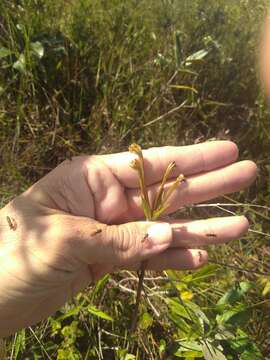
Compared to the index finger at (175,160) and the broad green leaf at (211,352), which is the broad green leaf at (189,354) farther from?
the index finger at (175,160)

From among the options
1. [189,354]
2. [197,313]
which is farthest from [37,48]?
[189,354]

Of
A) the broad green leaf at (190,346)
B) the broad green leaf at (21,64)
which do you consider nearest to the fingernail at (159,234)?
the broad green leaf at (190,346)

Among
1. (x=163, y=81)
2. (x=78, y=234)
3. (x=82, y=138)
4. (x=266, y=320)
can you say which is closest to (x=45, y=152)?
(x=82, y=138)

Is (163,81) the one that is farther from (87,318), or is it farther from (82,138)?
(87,318)

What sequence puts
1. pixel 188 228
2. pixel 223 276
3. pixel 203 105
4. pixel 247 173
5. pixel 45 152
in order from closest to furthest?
pixel 188 228
pixel 247 173
pixel 223 276
pixel 45 152
pixel 203 105

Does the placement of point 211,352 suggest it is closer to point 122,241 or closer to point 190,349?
point 190,349

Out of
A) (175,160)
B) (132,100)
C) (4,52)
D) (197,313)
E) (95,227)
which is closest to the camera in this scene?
(95,227)

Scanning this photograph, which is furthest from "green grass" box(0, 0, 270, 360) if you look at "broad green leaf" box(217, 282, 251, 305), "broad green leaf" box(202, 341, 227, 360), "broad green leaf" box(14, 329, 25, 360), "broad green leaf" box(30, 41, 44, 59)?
"broad green leaf" box(202, 341, 227, 360)
